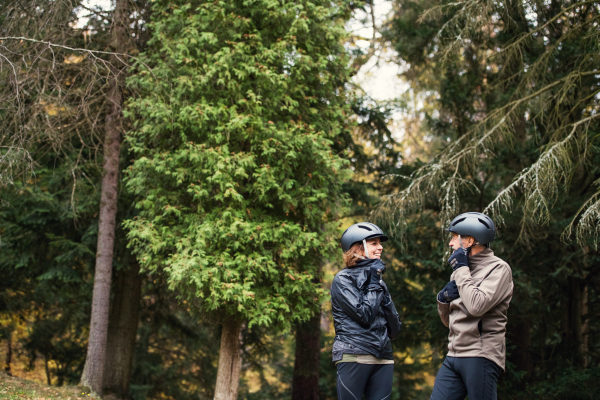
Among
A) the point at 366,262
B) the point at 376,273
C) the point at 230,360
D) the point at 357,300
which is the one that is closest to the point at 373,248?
the point at 366,262

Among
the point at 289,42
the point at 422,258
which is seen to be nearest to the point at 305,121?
the point at 289,42

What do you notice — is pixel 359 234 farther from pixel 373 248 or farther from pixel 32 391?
pixel 32 391

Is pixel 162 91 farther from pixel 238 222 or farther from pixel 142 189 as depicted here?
pixel 238 222

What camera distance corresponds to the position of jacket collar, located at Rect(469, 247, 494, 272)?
3441 millimetres

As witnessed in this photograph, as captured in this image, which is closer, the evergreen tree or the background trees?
the background trees

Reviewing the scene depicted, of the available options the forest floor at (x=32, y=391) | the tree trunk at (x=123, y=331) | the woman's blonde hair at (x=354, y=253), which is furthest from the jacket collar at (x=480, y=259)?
the tree trunk at (x=123, y=331)

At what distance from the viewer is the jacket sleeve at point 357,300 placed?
3371 millimetres

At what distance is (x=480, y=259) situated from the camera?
3.47 meters

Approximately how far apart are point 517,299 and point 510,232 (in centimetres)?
135

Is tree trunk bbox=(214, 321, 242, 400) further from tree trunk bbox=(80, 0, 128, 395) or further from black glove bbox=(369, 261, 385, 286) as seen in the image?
black glove bbox=(369, 261, 385, 286)

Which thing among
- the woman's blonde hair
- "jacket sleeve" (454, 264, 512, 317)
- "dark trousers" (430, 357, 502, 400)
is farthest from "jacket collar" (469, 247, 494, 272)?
the woman's blonde hair

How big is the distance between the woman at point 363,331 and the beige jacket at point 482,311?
0.47 meters

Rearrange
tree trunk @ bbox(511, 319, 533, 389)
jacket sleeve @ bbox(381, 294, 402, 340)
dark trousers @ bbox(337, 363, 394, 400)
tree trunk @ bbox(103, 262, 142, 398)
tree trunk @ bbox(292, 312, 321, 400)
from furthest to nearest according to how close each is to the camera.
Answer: tree trunk @ bbox(292, 312, 321, 400)
tree trunk @ bbox(103, 262, 142, 398)
tree trunk @ bbox(511, 319, 533, 389)
jacket sleeve @ bbox(381, 294, 402, 340)
dark trousers @ bbox(337, 363, 394, 400)

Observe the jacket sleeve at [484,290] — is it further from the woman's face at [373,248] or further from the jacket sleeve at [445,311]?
the woman's face at [373,248]
